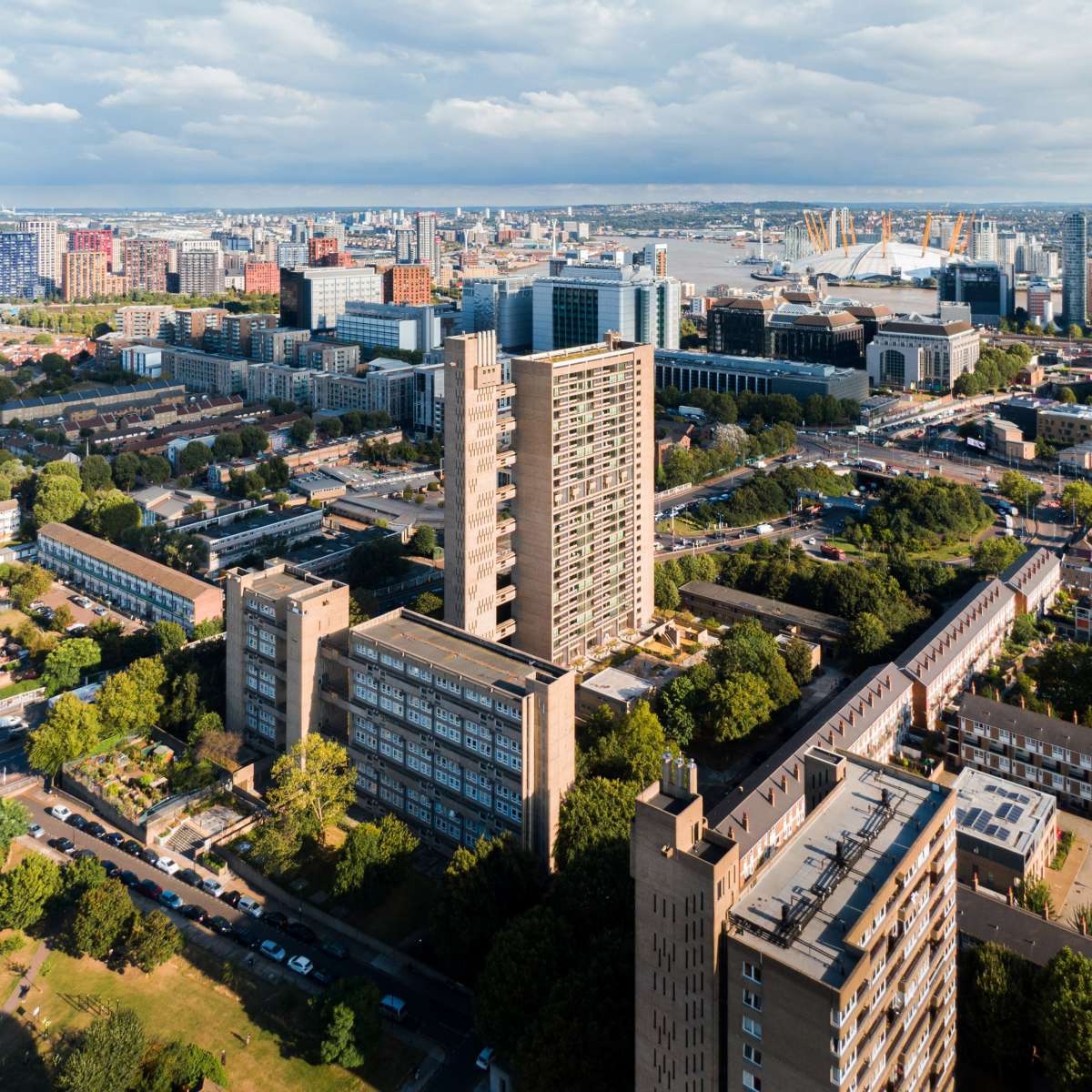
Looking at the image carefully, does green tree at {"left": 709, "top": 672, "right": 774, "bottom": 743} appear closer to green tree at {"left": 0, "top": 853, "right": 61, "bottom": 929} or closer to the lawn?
the lawn

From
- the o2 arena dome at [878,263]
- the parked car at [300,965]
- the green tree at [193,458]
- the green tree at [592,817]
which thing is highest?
the o2 arena dome at [878,263]

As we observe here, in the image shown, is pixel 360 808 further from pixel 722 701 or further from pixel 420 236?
pixel 420 236

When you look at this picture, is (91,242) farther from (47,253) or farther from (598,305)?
(598,305)

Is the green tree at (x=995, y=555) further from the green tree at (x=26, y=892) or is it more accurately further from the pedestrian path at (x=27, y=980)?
the pedestrian path at (x=27, y=980)

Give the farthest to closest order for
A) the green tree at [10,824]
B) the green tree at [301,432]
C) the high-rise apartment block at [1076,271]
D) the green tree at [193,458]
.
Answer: the high-rise apartment block at [1076,271] → the green tree at [301,432] → the green tree at [193,458] → the green tree at [10,824]

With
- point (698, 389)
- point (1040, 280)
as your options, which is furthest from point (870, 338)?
point (1040, 280)

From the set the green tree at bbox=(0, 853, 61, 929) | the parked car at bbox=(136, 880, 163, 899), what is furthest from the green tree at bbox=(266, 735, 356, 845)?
the green tree at bbox=(0, 853, 61, 929)

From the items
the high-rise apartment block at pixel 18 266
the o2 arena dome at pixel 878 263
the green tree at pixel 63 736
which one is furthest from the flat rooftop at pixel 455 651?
the o2 arena dome at pixel 878 263

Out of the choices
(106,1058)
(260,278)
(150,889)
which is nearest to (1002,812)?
(106,1058)
